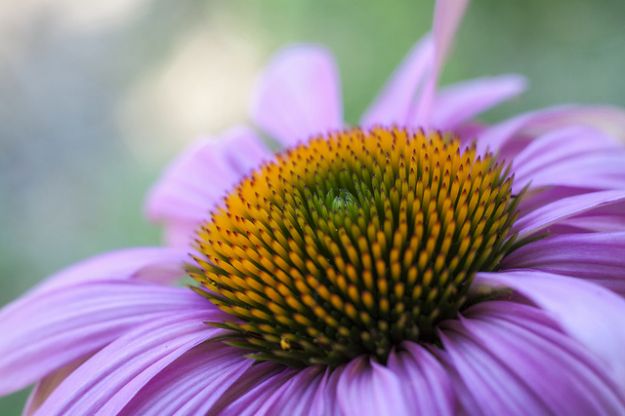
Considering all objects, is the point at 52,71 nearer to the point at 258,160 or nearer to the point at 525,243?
the point at 258,160

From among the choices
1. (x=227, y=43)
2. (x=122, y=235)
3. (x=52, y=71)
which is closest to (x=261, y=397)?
(x=122, y=235)

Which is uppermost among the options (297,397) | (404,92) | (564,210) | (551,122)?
(404,92)

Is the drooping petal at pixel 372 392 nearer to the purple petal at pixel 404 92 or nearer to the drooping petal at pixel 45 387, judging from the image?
the drooping petal at pixel 45 387

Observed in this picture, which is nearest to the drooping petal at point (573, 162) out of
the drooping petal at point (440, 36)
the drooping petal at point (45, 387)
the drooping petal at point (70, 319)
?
the drooping petal at point (440, 36)

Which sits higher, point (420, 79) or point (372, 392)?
point (420, 79)

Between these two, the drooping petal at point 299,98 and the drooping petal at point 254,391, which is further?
the drooping petal at point 299,98

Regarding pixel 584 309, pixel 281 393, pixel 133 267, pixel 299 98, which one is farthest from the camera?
pixel 299 98

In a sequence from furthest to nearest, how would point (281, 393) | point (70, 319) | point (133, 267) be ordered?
point (133, 267), point (70, 319), point (281, 393)

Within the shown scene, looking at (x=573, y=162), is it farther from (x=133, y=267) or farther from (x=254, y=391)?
(x=133, y=267)

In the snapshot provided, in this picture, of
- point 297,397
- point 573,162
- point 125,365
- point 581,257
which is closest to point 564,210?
point 581,257
